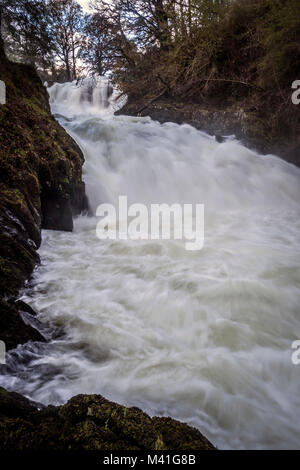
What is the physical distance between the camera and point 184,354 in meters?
2.21

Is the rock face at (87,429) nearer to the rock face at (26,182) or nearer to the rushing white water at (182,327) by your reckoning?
the rushing white water at (182,327)

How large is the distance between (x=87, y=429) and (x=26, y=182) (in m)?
3.30

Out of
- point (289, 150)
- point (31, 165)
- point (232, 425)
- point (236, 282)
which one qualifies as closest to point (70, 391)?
point (232, 425)

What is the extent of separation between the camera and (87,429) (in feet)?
3.42

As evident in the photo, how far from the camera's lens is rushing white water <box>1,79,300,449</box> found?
5.84ft

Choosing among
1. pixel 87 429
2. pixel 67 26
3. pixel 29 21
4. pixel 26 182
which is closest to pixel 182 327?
pixel 87 429

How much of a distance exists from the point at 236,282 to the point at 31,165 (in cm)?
324

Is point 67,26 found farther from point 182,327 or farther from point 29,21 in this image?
point 182,327

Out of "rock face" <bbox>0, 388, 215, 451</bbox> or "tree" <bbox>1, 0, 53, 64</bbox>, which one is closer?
"rock face" <bbox>0, 388, 215, 451</bbox>

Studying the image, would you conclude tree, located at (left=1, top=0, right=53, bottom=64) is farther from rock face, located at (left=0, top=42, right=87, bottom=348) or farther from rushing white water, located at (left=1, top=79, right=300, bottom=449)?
rushing white water, located at (left=1, top=79, right=300, bottom=449)

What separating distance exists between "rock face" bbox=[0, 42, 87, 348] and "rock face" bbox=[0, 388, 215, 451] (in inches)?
37.2

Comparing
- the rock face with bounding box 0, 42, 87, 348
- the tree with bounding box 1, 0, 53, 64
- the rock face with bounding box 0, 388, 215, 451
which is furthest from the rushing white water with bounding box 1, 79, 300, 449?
the tree with bounding box 1, 0, 53, 64

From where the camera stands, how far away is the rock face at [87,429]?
→ 0.96 meters

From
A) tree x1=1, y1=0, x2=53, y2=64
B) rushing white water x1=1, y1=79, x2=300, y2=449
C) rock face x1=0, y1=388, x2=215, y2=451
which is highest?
tree x1=1, y1=0, x2=53, y2=64
